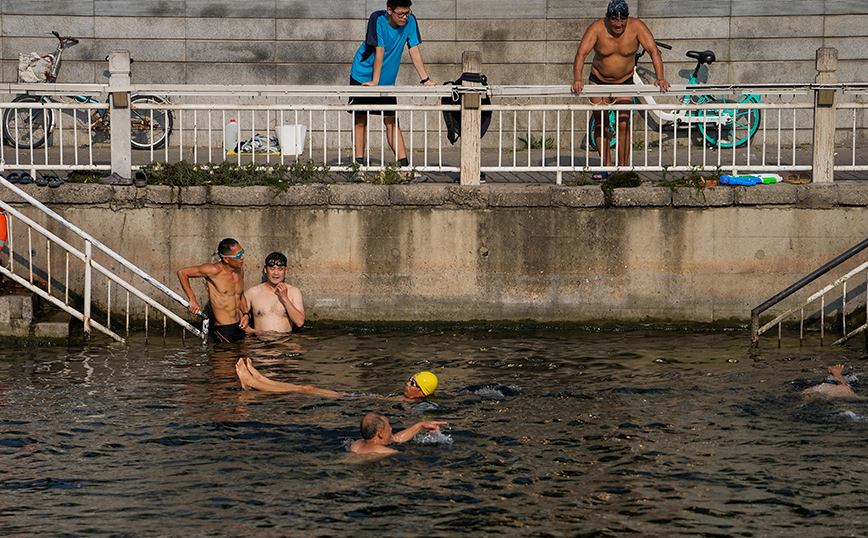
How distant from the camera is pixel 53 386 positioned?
10086 millimetres

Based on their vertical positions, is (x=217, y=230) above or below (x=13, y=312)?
above

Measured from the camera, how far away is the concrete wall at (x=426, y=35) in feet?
56.9

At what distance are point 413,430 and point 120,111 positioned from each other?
20.4 feet

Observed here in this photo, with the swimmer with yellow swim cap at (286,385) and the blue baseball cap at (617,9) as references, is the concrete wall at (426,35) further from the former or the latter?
the swimmer with yellow swim cap at (286,385)

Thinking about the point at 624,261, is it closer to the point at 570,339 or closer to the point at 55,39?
the point at 570,339

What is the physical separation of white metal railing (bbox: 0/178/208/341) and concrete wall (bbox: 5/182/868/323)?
0.34ft

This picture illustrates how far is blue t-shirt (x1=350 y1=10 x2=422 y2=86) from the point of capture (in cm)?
1311

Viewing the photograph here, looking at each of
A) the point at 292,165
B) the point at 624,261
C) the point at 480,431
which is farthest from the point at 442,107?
the point at 480,431

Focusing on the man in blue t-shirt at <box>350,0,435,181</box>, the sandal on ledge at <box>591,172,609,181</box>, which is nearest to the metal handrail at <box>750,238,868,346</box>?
the sandal on ledge at <box>591,172,609,181</box>

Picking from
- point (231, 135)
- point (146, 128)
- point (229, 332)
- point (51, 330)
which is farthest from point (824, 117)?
point (146, 128)

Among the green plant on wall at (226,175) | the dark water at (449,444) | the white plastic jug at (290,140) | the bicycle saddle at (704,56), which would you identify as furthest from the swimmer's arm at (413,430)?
the bicycle saddle at (704,56)

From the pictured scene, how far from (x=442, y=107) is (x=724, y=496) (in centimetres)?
653

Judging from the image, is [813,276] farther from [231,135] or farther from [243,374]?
[231,135]

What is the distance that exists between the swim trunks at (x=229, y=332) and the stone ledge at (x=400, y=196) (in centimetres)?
150
